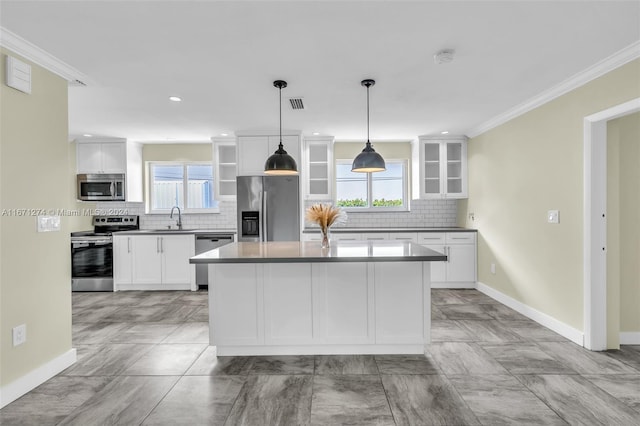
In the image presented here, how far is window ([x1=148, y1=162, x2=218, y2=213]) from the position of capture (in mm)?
6238

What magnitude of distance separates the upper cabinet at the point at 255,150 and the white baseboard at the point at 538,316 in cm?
339

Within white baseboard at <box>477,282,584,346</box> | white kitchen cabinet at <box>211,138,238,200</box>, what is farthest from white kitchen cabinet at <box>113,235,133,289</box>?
white baseboard at <box>477,282,584,346</box>

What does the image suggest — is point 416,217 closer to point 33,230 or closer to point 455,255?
point 455,255

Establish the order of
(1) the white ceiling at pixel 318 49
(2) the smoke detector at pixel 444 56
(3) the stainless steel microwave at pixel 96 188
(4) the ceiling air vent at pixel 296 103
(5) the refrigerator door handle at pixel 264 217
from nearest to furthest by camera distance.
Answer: (1) the white ceiling at pixel 318 49
(2) the smoke detector at pixel 444 56
(4) the ceiling air vent at pixel 296 103
(5) the refrigerator door handle at pixel 264 217
(3) the stainless steel microwave at pixel 96 188

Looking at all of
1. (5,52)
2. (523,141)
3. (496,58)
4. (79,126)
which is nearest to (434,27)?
(496,58)

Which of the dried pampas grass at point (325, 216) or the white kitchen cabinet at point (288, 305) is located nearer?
the white kitchen cabinet at point (288, 305)

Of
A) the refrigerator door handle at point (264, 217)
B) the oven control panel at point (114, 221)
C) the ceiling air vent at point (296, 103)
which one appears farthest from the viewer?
the oven control panel at point (114, 221)

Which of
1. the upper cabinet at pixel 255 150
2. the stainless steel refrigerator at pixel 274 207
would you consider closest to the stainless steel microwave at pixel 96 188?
the upper cabinet at pixel 255 150

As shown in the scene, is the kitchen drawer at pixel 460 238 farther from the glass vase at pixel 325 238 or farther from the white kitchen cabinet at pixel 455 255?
the glass vase at pixel 325 238

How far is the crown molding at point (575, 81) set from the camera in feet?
8.71

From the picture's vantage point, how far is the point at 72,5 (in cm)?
201

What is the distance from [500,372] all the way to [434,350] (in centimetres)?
A: 56

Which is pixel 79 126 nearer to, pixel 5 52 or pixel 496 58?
pixel 5 52

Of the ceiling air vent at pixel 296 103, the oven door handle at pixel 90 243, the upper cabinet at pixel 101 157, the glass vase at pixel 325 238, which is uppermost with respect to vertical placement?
the ceiling air vent at pixel 296 103
